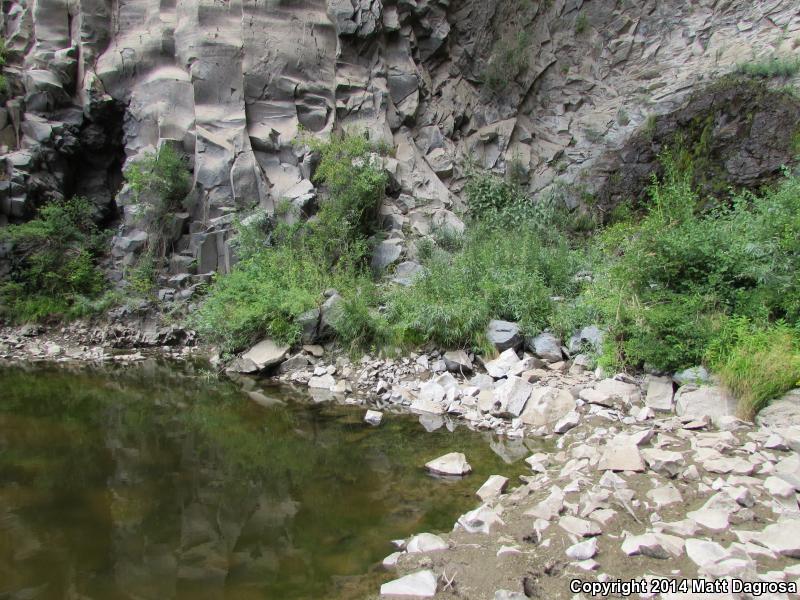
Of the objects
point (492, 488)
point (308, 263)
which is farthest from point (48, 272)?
point (492, 488)

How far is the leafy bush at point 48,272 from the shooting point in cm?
1344

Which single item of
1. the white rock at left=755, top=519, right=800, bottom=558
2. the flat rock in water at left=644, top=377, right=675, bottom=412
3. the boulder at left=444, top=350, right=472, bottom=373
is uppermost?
the white rock at left=755, top=519, right=800, bottom=558

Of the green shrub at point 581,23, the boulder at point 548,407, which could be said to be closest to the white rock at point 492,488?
the boulder at point 548,407

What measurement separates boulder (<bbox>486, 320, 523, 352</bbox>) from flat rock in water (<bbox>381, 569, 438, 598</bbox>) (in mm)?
5528

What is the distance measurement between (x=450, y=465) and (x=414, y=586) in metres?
2.15

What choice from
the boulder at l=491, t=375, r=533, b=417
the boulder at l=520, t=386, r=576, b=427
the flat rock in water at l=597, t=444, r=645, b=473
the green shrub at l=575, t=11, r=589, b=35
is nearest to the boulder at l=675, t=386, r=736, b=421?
the boulder at l=520, t=386, r=576, b=427

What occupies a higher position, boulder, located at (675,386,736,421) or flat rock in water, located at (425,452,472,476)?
boulder, located at (675,386,736,421)

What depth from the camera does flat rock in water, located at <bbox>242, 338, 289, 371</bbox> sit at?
9.84 m

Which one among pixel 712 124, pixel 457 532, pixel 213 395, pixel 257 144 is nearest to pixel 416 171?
pixel 257 144

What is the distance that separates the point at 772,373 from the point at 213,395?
792cm

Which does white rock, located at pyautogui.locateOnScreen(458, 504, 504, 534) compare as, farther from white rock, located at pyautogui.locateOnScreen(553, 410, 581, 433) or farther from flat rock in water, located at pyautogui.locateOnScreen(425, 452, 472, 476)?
white rock, located at pyautogui.locateOnScreen(553, 410, 581, 433)

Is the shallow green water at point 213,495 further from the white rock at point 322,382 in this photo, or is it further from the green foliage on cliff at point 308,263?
the green foliage on cliff at point 308,263

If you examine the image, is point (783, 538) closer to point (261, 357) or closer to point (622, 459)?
point (622, 459)

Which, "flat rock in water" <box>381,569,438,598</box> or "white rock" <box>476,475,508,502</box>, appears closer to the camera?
"flat rock in water" <box>381,569,438,598</box>
